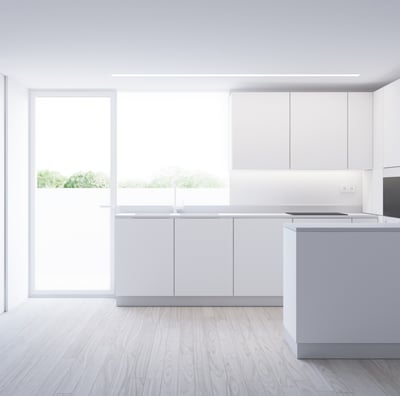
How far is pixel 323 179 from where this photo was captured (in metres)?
5.66

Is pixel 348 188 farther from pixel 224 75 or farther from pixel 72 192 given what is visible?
pixel 72 192

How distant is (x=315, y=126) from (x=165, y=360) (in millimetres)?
3093

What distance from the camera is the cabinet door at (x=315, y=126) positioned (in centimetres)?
524

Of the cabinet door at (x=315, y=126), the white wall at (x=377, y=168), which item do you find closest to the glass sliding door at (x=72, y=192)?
the cabinet door at (x=315, y=126)

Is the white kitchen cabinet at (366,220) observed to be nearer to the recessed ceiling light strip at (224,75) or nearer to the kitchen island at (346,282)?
the recessed ceiling light strip at (224,75)

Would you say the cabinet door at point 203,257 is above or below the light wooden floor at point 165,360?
above

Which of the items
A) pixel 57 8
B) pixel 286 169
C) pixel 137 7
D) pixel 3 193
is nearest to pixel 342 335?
pixel 286 169

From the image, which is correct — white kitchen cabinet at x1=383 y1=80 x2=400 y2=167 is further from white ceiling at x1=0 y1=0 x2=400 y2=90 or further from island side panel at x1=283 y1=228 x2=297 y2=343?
island side panel at x1=283 y1=228 x2=297 y2=343

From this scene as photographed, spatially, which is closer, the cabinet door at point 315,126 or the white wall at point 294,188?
the cabinet door at point 315,126

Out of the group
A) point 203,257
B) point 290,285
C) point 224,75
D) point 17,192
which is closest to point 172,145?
point 224,75

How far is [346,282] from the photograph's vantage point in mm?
3453

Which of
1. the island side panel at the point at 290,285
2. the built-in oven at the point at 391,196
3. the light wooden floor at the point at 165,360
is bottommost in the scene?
the light wooden floor at the point at 165,360

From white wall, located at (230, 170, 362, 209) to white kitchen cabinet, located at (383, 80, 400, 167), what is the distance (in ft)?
2.61

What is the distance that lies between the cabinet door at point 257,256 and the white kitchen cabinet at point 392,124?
4.10ft
